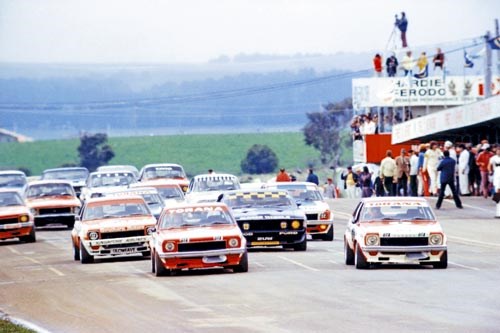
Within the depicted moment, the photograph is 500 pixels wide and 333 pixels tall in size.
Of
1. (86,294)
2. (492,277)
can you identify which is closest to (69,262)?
(86,294)

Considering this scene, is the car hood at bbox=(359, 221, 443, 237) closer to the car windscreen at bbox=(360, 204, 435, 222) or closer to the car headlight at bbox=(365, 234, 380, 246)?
the car headlight at bbox=(365, 234, 380, 246)

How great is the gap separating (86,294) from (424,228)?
5.99 meters

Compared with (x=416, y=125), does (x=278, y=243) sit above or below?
below

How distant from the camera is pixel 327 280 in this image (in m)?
23.8

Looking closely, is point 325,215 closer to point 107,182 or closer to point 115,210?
point 115,210

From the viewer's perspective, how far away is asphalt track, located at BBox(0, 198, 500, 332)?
58.7 feet

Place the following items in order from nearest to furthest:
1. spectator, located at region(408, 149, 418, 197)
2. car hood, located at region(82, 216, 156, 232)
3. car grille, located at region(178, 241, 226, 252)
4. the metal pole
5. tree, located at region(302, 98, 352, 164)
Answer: car grille, located at region(178, 241, 226, 252) → car hood, located at region(82, 216, 156, 232) → spectator, located at region(408, 149, 418, 197) → the metal pole → tree, located at region(302, 98, 352, 164)

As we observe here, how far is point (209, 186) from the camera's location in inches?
1708

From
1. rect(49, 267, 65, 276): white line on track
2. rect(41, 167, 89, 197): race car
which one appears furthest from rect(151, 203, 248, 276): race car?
rect(41, 167, 89, 197): race car

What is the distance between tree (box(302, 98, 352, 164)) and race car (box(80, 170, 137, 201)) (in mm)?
106341

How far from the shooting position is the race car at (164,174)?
54.3 metres

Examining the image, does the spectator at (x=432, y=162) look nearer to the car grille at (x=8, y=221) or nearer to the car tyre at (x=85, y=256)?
the car grille at (x=8, y=221)

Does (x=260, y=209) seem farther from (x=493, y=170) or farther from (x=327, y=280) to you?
(x=493, y=170)

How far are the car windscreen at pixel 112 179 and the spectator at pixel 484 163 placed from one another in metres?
13.3
